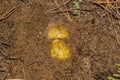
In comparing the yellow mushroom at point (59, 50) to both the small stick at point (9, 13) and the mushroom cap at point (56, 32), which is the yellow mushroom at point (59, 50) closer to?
the mushroom cap at point (56, 32)

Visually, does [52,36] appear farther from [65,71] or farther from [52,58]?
[65,71]

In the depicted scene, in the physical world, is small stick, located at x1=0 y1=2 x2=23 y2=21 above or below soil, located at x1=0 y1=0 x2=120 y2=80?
above

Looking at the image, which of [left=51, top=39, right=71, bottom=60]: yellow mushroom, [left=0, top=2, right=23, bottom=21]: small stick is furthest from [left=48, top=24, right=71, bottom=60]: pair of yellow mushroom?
[left=0, top=2, right=23, bottom=21]: small stick

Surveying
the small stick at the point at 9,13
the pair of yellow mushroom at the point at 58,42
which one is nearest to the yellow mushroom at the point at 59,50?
the pair of yellow mushroom at the point at 58,42

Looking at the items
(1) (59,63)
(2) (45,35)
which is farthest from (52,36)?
(1) (59,63)

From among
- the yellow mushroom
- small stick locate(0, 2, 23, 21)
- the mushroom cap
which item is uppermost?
small stick locate(0, 2, 23, 21)

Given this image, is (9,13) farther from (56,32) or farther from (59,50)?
(59,50)

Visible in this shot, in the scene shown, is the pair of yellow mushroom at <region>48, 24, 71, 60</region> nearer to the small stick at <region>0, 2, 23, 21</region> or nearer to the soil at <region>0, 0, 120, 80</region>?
the soil at <region>0, 0, 120, 80</region>

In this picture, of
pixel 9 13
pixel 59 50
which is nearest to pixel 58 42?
pixel 59 50
